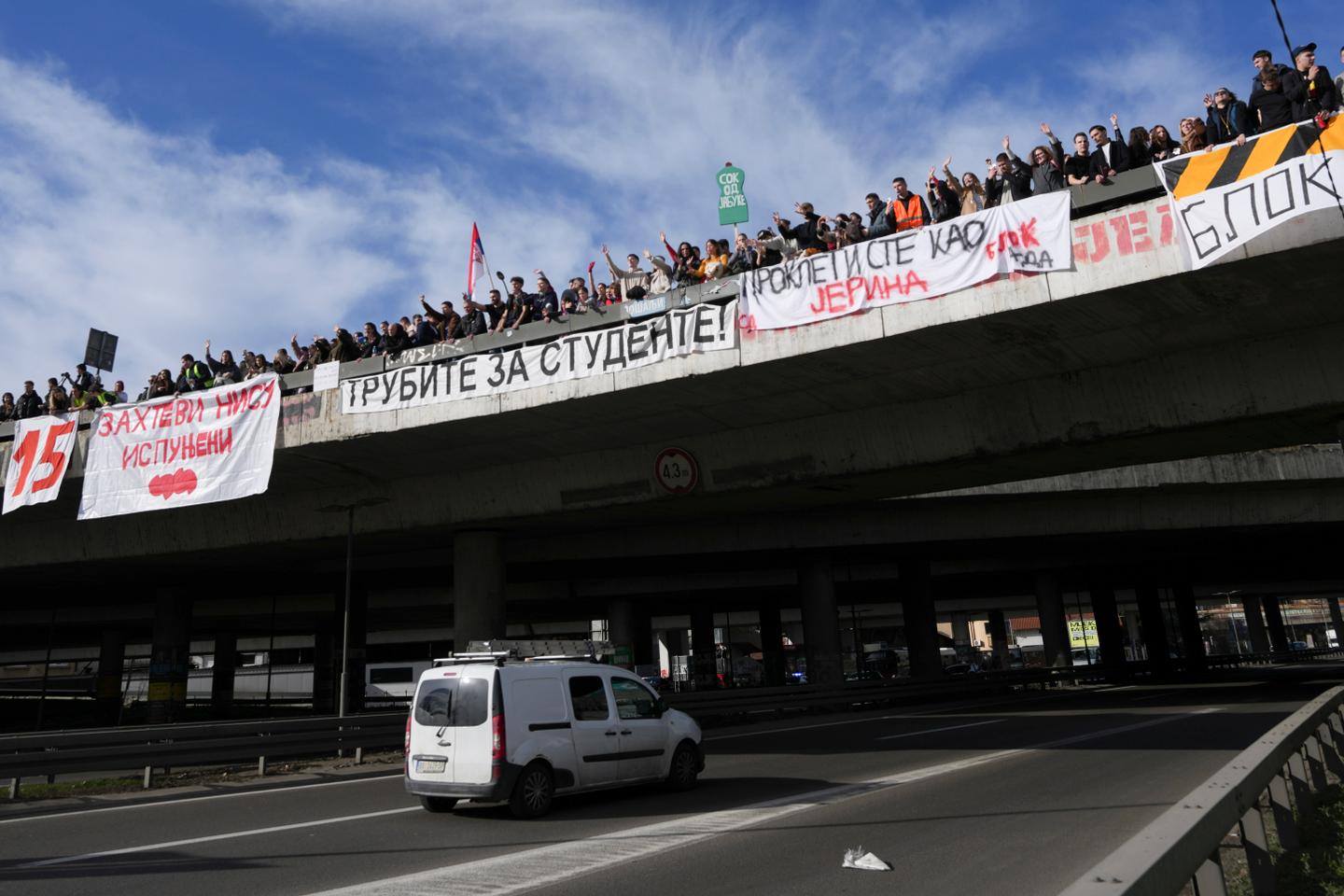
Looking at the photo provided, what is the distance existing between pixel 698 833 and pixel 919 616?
30.0 metres

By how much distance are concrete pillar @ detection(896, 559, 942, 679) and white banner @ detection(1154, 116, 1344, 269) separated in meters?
25.9

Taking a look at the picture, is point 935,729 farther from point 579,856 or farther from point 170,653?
point 170,653

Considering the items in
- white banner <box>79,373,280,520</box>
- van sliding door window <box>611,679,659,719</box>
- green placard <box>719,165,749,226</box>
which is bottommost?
van sliding door window <box>611,679,659,719</box>

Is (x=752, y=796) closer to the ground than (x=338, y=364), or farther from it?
closer to the ground

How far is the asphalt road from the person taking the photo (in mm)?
6945

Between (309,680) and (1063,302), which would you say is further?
(309,680)

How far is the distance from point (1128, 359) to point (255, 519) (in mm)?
18757

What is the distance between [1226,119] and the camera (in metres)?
12.3

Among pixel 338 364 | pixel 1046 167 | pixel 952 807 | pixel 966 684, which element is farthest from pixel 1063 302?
pixel 966 684

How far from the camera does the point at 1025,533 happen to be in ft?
101

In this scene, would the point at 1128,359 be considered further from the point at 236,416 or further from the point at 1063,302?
the point at 236,416

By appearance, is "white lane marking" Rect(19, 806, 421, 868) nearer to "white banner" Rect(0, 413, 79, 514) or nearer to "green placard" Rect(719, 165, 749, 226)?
"green placard" Rect(719, 165, 749, 226)

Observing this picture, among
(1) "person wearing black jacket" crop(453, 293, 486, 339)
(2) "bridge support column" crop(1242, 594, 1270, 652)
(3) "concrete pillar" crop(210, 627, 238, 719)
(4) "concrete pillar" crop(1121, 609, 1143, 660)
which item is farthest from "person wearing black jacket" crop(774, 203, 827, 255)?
(4) "concrete pillar" crop(1121, 609, 1143, 660)

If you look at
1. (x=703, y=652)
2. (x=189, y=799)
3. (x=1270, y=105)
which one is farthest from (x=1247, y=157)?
(x=703, y=652)
